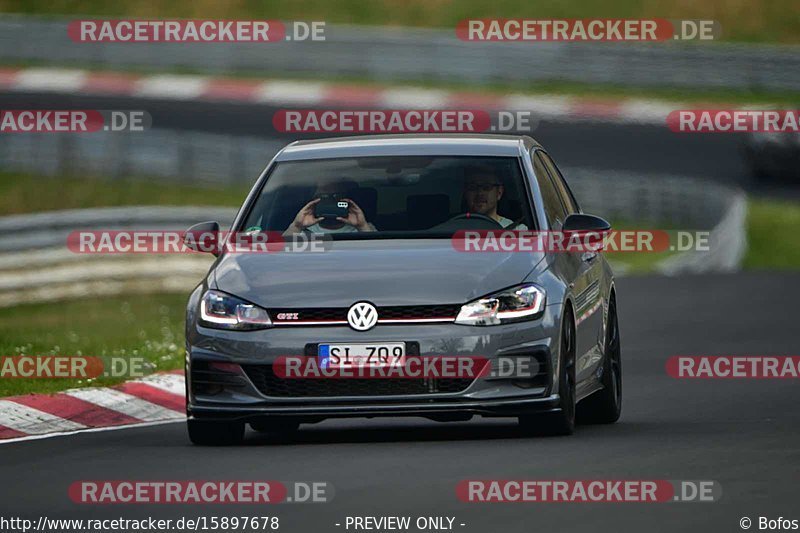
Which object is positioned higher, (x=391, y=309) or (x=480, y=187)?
(x=480, y=187)

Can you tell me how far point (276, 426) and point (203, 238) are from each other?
3.52 ft

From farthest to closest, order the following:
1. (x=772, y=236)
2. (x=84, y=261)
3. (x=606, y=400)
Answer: (x=772, y=236)
(x=84, y=261)
(x=606, y=400)

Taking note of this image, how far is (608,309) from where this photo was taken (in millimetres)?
12578

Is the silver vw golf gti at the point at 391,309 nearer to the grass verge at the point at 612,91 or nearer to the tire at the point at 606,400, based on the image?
the tire at the point at 606,400

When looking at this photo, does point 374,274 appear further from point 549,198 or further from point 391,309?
point 549,198

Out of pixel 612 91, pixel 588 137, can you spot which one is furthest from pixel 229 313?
pixel 612 91

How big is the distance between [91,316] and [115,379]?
8.94 meters

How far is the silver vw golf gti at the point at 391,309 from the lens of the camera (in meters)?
10.4

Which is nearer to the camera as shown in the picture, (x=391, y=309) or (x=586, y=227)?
(x=391, y=309)

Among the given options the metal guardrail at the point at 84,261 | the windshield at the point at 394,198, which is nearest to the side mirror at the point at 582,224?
the windshield at the point at 394,198

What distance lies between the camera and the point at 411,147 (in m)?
11.7

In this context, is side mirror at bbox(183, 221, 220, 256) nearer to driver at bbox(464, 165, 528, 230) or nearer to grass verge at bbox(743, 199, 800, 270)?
driver at bbox(464, 165, 528, 230)

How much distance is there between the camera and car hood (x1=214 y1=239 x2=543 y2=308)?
34.4 ft

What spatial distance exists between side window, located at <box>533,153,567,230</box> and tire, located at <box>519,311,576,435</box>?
71cm
